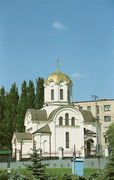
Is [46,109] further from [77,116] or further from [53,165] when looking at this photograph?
[53,165]

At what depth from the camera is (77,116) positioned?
42406mm

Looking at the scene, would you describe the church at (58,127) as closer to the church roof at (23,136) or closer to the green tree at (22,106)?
the church roof at (23,136)

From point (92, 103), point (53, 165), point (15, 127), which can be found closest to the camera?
point (53, 165)

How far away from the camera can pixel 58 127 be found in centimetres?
4128

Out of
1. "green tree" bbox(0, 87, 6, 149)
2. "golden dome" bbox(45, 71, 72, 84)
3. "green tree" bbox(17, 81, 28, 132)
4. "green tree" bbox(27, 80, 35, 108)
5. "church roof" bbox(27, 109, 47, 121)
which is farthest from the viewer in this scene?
"green tree" bbox(27, 80, 35, 108)

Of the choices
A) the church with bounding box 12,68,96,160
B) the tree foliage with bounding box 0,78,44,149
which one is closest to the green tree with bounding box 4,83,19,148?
the tree foliage with bounding box 0,78,44,149

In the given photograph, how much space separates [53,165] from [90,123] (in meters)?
13.3

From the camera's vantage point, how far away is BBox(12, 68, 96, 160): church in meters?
40.3

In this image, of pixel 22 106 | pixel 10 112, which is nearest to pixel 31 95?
pixel 22 106

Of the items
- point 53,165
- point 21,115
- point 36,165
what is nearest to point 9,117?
point 21,115

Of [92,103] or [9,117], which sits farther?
[92,103]

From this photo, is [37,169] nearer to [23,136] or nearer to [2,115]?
[23,136]

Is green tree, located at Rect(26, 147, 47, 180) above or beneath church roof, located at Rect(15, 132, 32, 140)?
beneath

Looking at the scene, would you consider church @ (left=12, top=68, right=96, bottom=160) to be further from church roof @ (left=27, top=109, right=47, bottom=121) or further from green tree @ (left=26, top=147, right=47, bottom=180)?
green tree @ (left=26, top=147, right=47, bottom=180)
